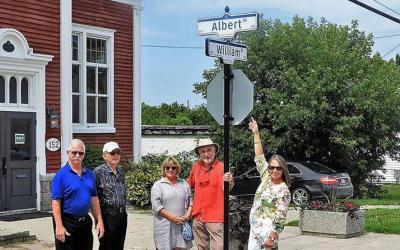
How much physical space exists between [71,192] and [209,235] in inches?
71.7

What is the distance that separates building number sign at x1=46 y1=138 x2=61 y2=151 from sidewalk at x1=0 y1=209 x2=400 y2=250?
2246 millimetres

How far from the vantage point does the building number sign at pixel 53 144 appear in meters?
15.0

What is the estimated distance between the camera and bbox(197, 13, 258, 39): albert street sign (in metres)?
7.24

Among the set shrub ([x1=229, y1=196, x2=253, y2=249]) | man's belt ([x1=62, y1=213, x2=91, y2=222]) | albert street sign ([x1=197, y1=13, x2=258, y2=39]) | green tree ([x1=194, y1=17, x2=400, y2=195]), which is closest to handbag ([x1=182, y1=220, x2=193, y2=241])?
man's belt ([x1=62, y1=213, x2=91, y2=222])

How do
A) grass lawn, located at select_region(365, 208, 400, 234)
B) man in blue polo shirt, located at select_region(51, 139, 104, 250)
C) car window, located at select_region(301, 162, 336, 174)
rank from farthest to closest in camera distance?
car window, located at select_region(301, 162, 336, 174)
grass lawn, located at select_region(365, 208, 400, 234)
man in blue polo shirt, located at select_region(51, 139, 104, 250)

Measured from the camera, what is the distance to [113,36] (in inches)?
671

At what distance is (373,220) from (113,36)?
805 centimetres

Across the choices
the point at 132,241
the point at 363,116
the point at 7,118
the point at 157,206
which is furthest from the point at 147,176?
the point at 363,116

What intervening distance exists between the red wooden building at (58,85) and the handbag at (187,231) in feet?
25.1

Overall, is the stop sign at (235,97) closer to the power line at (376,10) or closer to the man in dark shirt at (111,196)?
the man in dark shirt at (111,196)

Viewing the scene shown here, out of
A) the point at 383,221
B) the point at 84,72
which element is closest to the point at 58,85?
the point at 84,72

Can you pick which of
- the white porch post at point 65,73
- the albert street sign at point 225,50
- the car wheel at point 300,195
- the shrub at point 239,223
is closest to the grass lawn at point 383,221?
the car wheel at point 300,195

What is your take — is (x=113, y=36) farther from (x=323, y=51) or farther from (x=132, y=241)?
(x=323, y=51)

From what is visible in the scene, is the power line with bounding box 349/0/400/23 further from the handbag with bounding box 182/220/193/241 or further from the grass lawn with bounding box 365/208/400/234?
the handbag with bounding box 182/220/193/241
